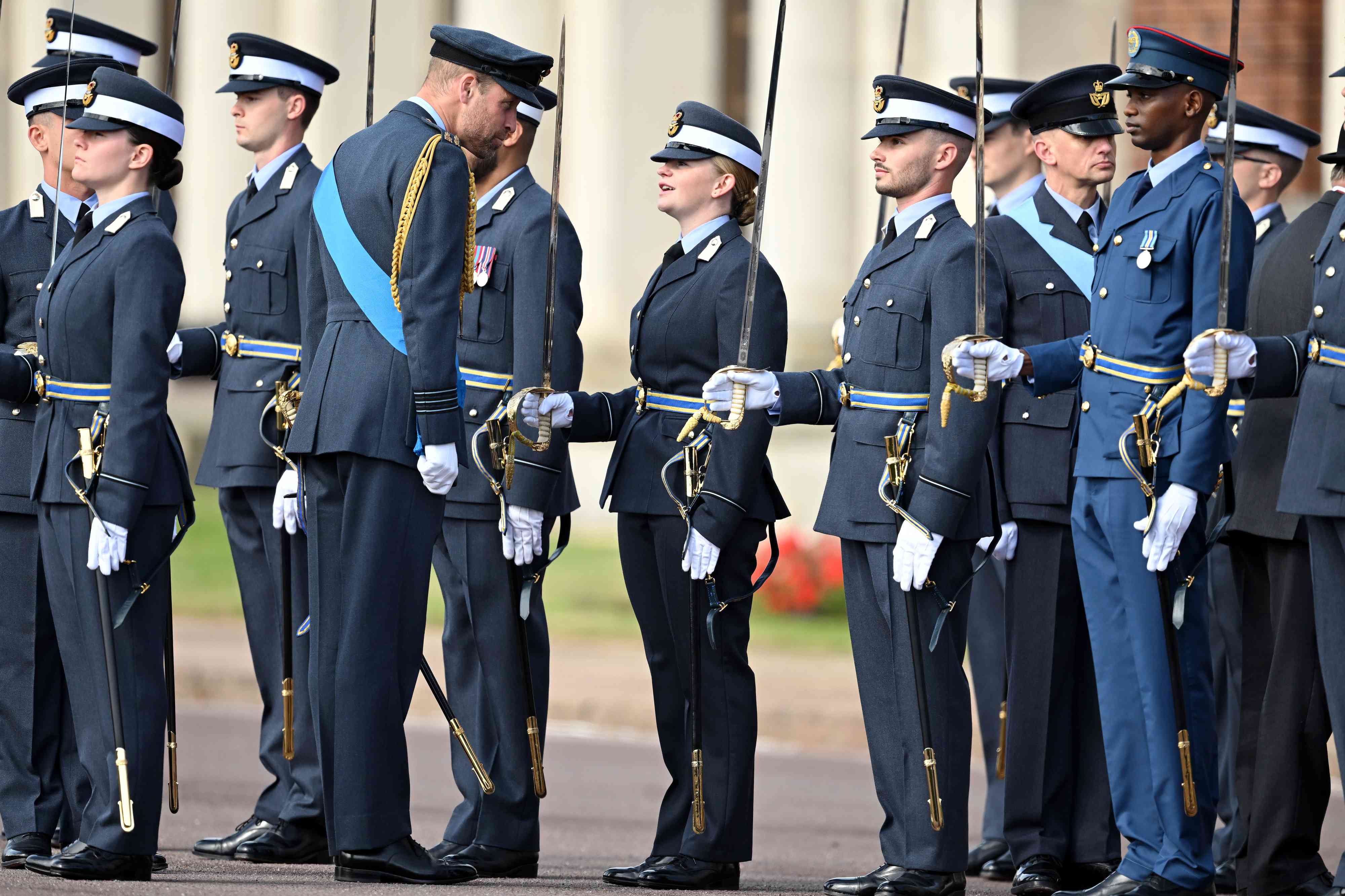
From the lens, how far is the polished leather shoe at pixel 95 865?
5.56 meters

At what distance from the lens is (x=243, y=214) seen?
22.9ft

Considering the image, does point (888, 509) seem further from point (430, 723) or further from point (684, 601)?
point (430, 723)

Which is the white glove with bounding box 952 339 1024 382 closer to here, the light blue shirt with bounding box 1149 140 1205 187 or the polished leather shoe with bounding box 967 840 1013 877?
the light blue shirt with bounding box 1149 140 1205 187

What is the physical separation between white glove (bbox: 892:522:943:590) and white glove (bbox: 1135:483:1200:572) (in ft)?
1.83

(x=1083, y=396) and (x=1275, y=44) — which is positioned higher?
(x=1275, y=44)

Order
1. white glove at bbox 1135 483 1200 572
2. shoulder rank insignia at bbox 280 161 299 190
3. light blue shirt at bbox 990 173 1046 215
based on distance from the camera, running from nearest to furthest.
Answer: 1. white glove at bbox 1135 483 1200 572
2. shoulder rank insignia at bbox 280 161 299 190
3. light blue shirt at bbox 990 173 1046 215

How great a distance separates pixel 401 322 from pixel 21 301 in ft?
5.48

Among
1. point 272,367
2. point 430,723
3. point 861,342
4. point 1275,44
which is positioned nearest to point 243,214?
point 272,367

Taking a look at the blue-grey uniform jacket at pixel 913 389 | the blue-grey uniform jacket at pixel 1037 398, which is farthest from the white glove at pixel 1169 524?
the blue-grey uniform jacket at pixel 1037 398

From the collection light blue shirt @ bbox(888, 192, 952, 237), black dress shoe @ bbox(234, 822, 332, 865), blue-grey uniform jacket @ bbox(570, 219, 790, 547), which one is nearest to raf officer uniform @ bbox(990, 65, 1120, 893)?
light blue shirt @ bbox(888, 192, 952, 237)

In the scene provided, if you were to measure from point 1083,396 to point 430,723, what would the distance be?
599 cm

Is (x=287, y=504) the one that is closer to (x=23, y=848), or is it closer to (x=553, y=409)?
(x=553, y=409)

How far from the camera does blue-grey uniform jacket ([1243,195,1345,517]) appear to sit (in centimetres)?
522

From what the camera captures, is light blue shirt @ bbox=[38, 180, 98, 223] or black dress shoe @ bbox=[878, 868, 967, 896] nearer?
black dress shoe @ bbox=[878, 868, 967, 896]
